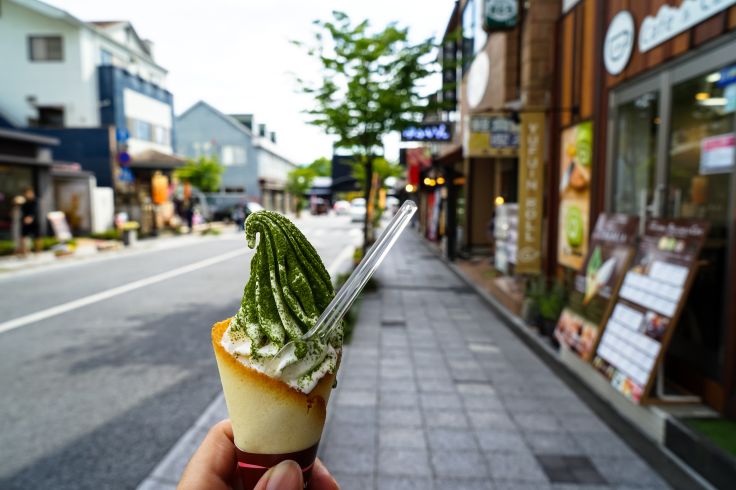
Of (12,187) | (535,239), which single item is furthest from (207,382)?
(12,187)

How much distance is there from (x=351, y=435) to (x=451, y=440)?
33.0 inches

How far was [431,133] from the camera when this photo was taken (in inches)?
534

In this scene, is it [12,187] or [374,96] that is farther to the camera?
[12,187]

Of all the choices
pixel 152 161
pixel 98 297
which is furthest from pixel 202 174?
pixel 98 297

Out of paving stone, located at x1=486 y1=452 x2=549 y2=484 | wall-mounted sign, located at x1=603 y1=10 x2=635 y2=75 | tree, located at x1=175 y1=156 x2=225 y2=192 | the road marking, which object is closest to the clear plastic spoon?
paving stone, located at x1=486 y1=452 x2=549 y2=484

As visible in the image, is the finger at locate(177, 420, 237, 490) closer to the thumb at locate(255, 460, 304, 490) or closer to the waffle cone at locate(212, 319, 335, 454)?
the waffle cone at locate(212, 319, 335, 454)

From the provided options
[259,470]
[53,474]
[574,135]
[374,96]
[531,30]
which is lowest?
[53,474]

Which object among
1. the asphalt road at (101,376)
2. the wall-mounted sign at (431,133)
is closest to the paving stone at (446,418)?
the asphalt road at (101,376)

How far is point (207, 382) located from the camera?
5809 mm

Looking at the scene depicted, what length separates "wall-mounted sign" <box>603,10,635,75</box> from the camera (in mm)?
5645

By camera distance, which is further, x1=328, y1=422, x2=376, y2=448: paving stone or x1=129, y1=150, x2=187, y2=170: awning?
x1=129, y1=150, x2=187, y2=170: awning

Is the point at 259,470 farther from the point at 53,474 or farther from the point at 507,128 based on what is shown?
the point at 507,128

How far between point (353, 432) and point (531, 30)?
691cm

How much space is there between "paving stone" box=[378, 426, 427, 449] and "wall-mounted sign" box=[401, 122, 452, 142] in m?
8.51
